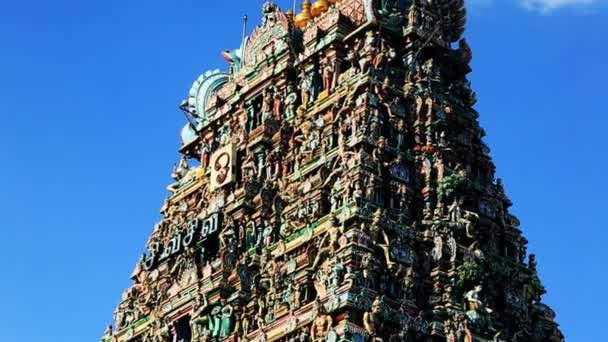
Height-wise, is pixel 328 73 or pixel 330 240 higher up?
pixel 328 73

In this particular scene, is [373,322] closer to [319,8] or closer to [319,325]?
[319,325]

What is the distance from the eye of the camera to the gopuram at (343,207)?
1817 inches

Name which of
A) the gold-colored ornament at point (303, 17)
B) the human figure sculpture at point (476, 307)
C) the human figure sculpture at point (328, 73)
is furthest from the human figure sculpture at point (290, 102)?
the human figure sculpture at point (476, 307)

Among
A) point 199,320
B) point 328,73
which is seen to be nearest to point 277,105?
point 328,73

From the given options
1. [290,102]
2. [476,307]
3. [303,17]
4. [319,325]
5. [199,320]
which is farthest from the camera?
[303,17]

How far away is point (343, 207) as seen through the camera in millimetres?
47094

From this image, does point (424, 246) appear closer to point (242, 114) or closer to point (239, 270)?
point (239, 270)

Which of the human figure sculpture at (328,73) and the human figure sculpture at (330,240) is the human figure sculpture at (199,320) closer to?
the human figure sculpture at (330,240)

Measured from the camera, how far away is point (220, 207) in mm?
52188

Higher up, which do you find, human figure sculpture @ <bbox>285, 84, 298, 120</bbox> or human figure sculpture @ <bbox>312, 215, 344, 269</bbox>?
human figure sculpture @ <bbox>285, 84, 298, 120</bbox>

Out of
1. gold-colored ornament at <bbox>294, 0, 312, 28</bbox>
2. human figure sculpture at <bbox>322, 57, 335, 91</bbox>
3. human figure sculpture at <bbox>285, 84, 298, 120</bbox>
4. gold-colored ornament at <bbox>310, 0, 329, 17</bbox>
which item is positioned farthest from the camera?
gold-colored ornament at <bbox>294, 0, 312, 28</bbox>

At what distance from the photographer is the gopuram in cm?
4616

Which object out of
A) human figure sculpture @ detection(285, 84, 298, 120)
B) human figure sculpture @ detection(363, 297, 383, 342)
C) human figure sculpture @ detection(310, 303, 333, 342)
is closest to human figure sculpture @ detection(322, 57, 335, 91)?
human figure sculpture @ detection(285, 84, 298, 120)

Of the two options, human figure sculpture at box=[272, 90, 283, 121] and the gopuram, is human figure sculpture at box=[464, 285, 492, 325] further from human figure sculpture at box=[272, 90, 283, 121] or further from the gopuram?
human figure sculpture at box=[272, 90, 283, 121]
